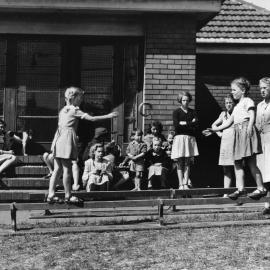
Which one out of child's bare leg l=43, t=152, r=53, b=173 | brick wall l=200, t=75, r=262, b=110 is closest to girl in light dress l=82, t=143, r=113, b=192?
child's bare leg l=43, t=152, r=53, b=173

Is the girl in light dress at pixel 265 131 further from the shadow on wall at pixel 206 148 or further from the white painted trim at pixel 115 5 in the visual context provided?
the shadow on wall at pixel 206 148

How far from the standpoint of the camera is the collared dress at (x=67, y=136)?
26.1 ft

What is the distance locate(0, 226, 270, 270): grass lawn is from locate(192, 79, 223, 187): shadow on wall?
16.4 ft

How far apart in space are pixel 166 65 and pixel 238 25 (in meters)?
3.23

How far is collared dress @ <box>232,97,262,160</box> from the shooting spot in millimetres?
7996

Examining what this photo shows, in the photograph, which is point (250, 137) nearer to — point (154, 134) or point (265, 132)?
point (265, 132)

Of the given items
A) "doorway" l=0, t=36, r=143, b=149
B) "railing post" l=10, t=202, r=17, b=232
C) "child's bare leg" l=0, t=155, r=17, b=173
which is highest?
"doorway" l=0, t=36, r=143, b=149

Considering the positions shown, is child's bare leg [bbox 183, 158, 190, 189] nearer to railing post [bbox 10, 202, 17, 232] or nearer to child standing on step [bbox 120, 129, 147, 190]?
child standing on step [bbox 120, 129, 147, 190]

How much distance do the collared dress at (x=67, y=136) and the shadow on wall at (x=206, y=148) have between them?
4522mm

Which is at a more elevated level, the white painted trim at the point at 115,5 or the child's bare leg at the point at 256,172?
the white painted trim at the point at 115,5

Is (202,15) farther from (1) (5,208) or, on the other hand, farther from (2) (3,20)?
(1) (5,208)

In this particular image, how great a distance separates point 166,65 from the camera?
1131cm

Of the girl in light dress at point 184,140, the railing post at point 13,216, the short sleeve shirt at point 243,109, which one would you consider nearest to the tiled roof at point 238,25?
the girl in light dress at point 184,140

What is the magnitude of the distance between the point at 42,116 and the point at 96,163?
A: 1.90 m
